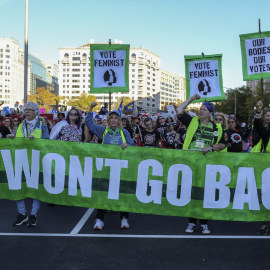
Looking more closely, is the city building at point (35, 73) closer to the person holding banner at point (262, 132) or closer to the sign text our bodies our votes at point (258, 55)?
the sign text our bodies our votes at point (258, 55)

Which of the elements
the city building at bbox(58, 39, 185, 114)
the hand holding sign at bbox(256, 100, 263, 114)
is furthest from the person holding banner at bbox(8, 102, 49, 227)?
the city building at bbox(58, 39, 185, 114)

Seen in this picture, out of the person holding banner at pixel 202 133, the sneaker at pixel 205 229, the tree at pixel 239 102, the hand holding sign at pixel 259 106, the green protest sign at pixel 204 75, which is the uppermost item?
the tree at pixel 239 102

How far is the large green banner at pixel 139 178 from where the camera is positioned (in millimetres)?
4812

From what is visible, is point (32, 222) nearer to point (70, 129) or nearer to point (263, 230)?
point (70, 129)

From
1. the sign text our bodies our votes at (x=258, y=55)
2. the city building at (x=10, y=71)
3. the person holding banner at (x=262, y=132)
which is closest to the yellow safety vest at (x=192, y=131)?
the person holding banner at (x=262, y=132)

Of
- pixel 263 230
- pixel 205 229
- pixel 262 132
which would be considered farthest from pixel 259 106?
pixel 205 229

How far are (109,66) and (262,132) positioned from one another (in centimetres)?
434

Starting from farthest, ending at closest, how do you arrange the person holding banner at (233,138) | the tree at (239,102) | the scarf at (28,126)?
the tree at (239,102) < the person holding banner at (233,138) < the scarf at (28,126)

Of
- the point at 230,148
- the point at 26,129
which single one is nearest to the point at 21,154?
the point at 26,129

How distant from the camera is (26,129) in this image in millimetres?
5508

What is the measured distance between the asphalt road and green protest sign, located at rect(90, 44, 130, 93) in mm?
3571

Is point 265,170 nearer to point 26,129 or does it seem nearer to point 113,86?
point 26,129
